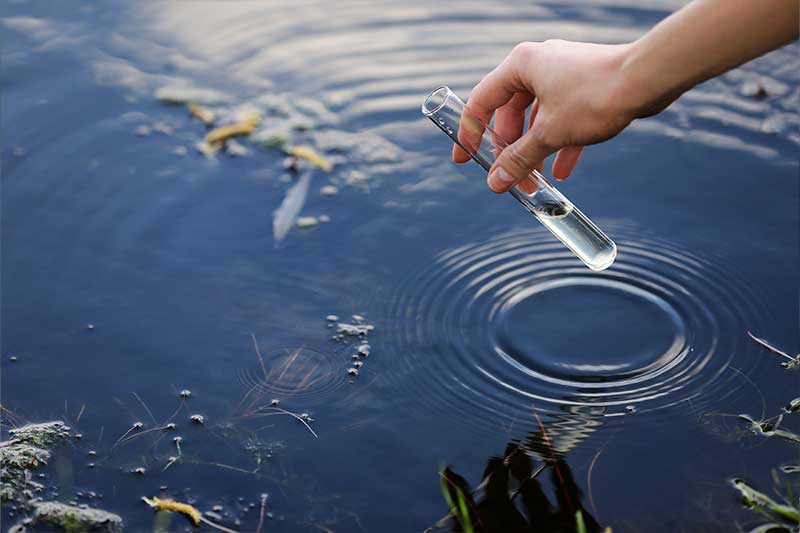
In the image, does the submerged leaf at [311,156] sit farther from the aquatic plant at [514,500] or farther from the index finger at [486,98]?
the aquatic plant at [514,500]

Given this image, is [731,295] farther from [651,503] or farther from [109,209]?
[109,209]

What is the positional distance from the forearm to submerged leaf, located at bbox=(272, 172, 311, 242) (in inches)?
62.2

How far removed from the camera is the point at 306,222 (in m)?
3.31

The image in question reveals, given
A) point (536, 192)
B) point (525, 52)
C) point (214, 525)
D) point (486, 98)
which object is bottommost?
point (214, 525)

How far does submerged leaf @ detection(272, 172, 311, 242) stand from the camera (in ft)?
10.8

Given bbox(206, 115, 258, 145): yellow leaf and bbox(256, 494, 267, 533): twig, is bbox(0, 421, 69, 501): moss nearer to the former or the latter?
→ bbox(256, 494, 267, 533): twig

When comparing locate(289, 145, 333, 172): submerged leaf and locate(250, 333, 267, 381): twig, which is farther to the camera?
locate(289, 145, 333, 172): submerged leaf

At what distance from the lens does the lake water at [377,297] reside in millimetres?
2391

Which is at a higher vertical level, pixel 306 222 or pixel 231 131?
pixel 231 131

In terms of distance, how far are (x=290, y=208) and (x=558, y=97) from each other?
150cm

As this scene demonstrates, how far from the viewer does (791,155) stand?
356 cm

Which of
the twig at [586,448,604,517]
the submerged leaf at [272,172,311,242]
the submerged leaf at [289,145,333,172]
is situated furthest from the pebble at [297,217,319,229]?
the twig at [586,448,604,517]

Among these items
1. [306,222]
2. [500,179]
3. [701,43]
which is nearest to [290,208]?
[306,222]

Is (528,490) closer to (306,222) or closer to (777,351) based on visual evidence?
(777,351)
